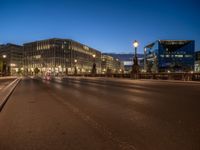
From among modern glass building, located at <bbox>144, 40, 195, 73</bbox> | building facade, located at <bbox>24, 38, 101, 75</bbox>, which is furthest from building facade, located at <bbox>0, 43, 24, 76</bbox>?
modern glass building, located at <bbox>144, 40, 195, 73</bbox>

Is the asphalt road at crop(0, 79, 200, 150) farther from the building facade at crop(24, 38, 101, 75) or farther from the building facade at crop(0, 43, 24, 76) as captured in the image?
the building facade at crop(0, 43, 24, 76)

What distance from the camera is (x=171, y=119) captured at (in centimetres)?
606

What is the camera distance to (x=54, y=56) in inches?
5600

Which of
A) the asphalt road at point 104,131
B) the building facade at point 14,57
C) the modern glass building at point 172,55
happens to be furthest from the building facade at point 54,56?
the asphalt road at point 104,131

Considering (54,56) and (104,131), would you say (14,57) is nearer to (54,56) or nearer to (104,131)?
(54,56)

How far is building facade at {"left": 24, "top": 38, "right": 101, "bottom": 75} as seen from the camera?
14300 centimetres

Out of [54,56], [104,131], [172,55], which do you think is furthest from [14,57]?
[104,131]

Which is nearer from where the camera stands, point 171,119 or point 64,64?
point 171,119

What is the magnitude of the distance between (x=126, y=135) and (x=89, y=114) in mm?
2522

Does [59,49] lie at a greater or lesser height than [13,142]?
greater

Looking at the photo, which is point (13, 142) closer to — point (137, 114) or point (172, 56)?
point (137, 114)

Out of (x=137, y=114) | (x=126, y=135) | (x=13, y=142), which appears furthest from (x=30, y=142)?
(x=137, y=114)

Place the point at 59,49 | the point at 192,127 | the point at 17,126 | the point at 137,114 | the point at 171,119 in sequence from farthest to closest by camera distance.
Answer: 1. the point at 59,49
2. the point at 137,114
3. the point at 171,119
4. the point at 17,126
5. the point at 192,127

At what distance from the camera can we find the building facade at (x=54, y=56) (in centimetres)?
14300
